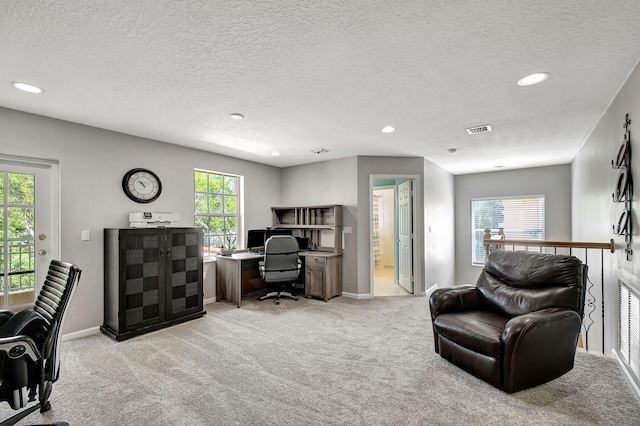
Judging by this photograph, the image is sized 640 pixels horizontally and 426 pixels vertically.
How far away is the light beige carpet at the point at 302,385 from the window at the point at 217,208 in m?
1.83

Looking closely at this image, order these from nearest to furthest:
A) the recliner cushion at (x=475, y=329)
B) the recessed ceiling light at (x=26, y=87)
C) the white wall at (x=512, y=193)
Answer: the recliner cushion at (x=475, y=329) < the recessed ceiling light at (x=26, y=87) < the white wall at (x=512, y=193)

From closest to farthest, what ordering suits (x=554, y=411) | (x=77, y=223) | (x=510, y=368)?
1. (x=554, y=411)
2. (x=510, y=368)
3. (x=77, y=223)

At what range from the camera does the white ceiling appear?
1.67 m

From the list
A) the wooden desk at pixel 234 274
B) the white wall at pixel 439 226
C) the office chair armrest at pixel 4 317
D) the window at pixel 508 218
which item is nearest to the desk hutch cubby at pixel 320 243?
the wooden desk at pixel 234 274

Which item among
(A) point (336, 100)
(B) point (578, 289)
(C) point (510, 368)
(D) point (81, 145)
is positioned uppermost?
(A) point (336, 100)

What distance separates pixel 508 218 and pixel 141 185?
7.10 m

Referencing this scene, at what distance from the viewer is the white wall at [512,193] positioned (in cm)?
612

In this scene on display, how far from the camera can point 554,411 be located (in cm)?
203

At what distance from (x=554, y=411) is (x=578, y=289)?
98 cm

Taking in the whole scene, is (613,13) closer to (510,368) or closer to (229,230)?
(510,368)

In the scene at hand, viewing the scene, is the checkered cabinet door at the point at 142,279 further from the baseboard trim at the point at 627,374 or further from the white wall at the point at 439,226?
the baseboard trim at the point at 627,374

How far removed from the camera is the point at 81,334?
3.45 metres

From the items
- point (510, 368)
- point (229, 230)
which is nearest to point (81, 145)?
point (229, 230)

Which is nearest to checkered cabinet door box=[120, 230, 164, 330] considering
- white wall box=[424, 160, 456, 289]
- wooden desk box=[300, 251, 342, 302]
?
wooden desk box=[300, 251, 342, 302]
